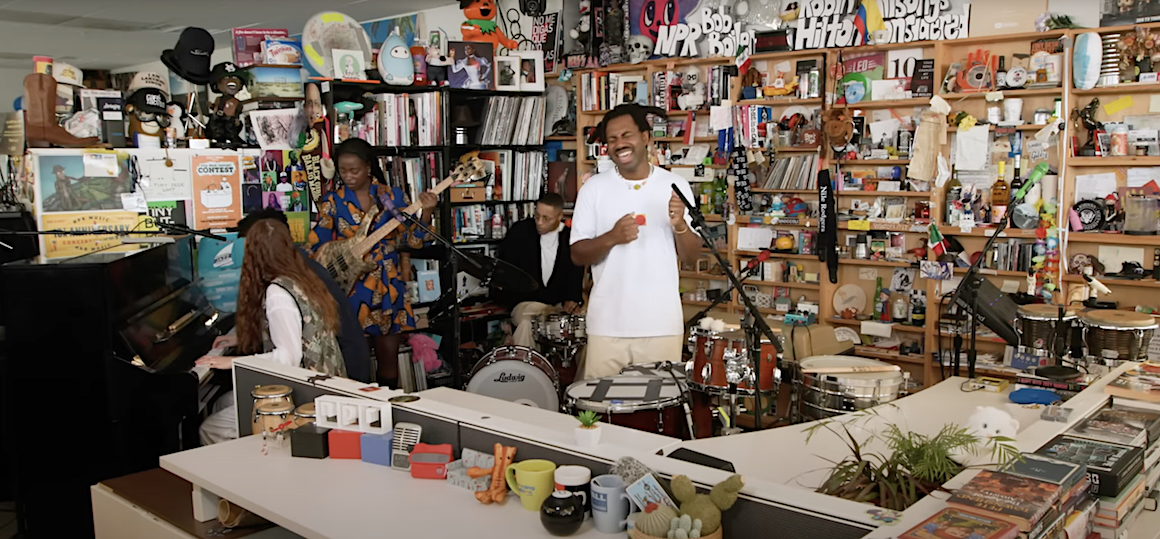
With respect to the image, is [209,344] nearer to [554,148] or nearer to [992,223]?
[554,148]

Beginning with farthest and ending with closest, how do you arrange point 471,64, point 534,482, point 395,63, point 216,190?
point 471,64, point 395,63, point 216,190, point 534,482

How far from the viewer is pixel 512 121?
6324mm

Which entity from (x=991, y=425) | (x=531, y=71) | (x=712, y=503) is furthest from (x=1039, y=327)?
(x=531, y=71)

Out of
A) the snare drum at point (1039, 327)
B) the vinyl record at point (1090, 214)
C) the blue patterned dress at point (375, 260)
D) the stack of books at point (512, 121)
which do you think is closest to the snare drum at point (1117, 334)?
the snare drum at point (1039, 327)

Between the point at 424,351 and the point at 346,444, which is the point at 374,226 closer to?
the point at 424,351

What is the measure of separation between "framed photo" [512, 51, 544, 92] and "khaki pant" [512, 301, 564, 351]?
5.28 ft

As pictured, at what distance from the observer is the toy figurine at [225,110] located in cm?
456

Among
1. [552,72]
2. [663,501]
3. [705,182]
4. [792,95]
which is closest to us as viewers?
[663,501]

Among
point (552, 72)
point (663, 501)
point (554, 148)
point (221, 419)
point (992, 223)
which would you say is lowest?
point (221, 419)

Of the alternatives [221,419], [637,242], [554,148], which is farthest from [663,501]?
[554,148]

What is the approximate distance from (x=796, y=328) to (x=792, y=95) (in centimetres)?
169

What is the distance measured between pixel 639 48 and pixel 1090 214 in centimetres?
307

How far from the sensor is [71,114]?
3996mm

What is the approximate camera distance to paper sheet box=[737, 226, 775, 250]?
5.88 meters
